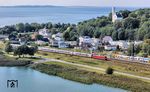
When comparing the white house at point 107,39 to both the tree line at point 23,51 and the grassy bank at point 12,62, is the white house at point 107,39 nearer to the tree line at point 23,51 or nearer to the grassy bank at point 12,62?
the tree line at point 23,51

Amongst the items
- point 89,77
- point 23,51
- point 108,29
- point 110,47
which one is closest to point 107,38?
point 108,29

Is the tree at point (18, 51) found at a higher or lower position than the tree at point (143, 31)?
lower

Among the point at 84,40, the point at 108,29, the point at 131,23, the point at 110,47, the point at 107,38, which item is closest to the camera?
the point at 110,47

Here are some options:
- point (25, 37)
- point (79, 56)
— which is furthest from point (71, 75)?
point (25, 37)

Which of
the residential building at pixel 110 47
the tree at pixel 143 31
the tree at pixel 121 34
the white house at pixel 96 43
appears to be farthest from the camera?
the tree at pixel 121 34

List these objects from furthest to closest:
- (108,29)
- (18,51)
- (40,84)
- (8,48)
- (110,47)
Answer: (108,29) → (110,47) → (8,48) → (18,51) → (40,84)

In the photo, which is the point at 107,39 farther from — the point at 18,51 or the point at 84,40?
the point at 18,51

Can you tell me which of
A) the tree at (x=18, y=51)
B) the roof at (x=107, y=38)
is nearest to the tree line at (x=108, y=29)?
the roof at (x=107, y=38)
